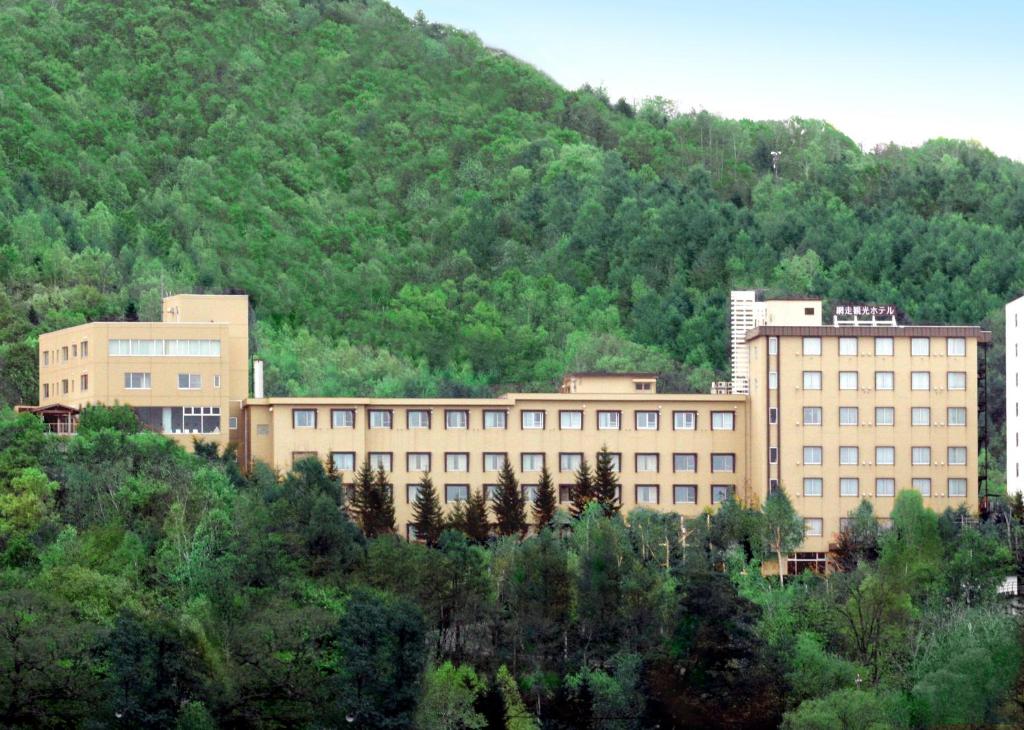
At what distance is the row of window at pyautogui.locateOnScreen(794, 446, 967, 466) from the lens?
116000mm

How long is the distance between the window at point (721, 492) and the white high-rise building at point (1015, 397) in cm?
1373

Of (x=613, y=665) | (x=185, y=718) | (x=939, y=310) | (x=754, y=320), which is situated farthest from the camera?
(x=939, y=310)

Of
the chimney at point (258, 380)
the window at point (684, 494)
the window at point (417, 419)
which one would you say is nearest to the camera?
the window at point (684, 494)

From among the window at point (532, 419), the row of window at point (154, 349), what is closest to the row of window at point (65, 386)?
the row of window at point (154, 349)

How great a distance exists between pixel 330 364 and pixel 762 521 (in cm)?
5750

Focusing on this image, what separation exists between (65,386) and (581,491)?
90.4 feet

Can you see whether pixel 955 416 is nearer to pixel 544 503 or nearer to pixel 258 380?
pixel 544 503

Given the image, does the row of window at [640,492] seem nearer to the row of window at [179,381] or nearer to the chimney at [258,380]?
the chimney at [258,380]

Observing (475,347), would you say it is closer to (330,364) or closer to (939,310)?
(330,364)

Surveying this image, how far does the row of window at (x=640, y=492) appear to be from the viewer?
11806 centimetres

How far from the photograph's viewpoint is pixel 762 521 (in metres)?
110

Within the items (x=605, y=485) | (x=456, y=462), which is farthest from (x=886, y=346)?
(x=456, y=462)

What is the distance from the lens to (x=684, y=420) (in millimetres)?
119250

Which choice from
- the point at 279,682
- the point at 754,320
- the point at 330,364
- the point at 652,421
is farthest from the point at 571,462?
the point at 330,364
